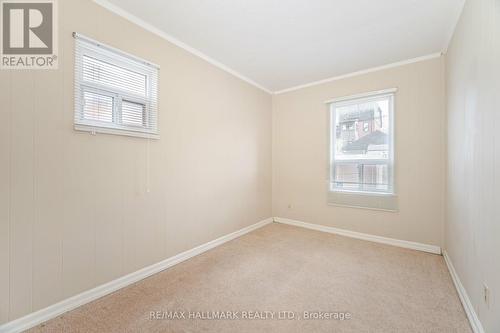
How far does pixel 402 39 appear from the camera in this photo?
2537 millimetres

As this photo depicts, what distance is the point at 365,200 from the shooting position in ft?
11.0

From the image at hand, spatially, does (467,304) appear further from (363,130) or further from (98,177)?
(98,177)

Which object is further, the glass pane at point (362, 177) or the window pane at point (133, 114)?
the glass pane at point (362, 177)

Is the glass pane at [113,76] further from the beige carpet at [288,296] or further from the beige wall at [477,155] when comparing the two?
the beige wall at [477,155]

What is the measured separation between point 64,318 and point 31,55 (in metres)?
2.02

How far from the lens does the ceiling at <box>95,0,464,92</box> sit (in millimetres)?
2010

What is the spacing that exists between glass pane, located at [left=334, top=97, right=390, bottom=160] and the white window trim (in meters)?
0.07

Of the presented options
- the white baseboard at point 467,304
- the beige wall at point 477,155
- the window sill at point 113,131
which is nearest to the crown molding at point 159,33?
the window sill at point 113,131

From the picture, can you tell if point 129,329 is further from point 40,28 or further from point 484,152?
point 484,152

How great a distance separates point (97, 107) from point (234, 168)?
→ 2.00m

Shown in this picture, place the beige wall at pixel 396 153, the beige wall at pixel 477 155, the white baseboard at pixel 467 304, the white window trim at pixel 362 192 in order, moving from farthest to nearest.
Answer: the white window trim at pixel 362 192 → the beige wall at pixel 396 153 → the white baseboard at pixel 467 304 → the beige wall at pixel 477 155

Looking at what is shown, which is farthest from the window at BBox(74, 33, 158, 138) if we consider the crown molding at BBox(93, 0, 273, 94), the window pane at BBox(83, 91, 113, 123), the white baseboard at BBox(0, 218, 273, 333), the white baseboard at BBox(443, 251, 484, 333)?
the white baseboard at BBox(443, 251, 484, 333)

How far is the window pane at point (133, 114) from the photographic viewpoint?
6.93ft

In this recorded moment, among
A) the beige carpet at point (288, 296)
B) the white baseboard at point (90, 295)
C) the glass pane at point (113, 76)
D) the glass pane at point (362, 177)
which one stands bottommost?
the beige carpet at point (288, 296)
